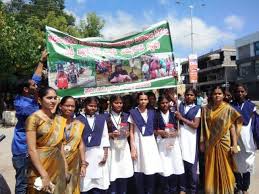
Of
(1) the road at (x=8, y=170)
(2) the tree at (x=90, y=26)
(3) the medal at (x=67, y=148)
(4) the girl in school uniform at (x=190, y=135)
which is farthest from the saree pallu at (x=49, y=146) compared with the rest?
(2) the tree at (x=90, y=26)

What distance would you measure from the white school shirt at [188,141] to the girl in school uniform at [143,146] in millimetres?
466

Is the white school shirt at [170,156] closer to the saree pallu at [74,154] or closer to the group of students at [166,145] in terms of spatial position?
the group of students at [166,145]

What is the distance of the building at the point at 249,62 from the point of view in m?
57.6

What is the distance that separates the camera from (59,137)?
415 centimetres

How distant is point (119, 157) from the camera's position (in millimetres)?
5852

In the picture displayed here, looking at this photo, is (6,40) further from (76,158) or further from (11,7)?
(11,7)

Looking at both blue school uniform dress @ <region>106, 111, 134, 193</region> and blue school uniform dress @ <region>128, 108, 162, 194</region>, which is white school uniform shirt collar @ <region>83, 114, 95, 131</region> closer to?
blue school uniform dress @ <region>106, 111, 134, 193</region>

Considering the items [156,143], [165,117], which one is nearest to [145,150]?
[156,143]

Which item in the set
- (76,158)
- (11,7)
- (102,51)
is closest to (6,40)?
(102,51)

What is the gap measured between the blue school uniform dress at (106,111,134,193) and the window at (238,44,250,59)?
2274 inches

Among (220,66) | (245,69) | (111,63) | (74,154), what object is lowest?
(74,154)

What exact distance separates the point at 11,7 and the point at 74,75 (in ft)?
127

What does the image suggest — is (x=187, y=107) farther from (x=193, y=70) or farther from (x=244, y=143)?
(x=193, y=70)

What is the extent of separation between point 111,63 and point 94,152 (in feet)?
4.72
